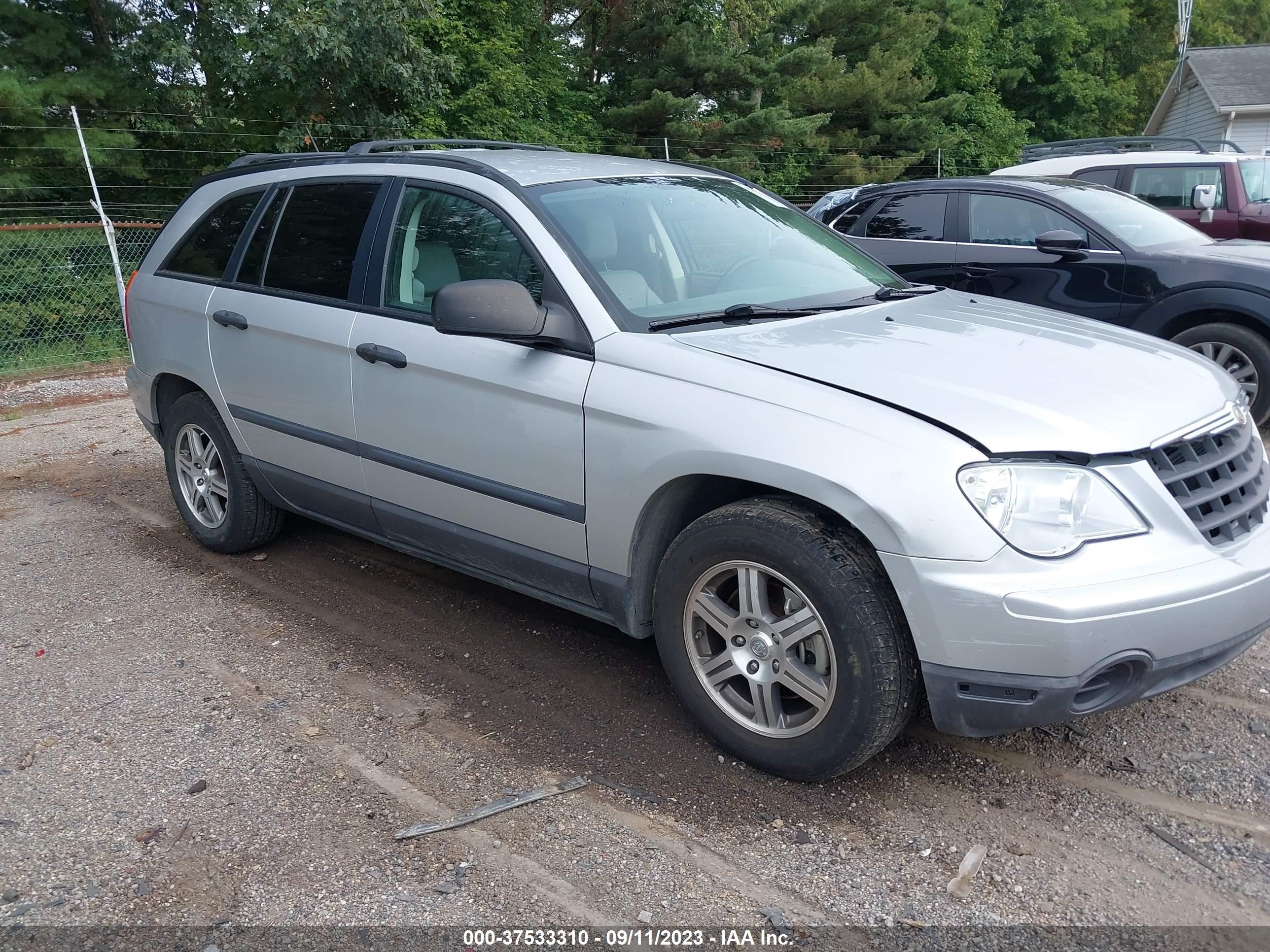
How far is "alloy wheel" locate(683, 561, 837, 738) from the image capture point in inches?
116

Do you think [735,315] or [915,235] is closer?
[735,315]

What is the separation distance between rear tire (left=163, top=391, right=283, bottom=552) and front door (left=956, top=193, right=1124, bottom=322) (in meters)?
5.40

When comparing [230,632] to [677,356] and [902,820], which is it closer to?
[677,356]

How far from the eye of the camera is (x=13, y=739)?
3.53 m

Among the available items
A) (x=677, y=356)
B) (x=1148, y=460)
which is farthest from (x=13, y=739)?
(x=1148, y=460)

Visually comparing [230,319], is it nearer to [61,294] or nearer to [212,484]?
[212,484]

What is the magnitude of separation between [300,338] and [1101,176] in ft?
29.0

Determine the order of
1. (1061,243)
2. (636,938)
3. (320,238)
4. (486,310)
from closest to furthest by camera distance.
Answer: (636,938) < (486,310) < (320,238) < (1061,243)

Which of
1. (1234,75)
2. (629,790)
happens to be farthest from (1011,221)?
(1234,75)

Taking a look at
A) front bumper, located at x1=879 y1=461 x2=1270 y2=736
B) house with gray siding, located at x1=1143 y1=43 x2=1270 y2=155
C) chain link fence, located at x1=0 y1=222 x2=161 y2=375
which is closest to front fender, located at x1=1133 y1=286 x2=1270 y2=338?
front bumper, located at x1=879 y1=461 x2=1270 y2=736

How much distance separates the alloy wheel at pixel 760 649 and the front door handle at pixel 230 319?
8.42 ft

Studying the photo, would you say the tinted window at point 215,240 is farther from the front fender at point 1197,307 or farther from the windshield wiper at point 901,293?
the front fender at point 1197,307

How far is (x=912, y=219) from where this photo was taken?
831 centimetres

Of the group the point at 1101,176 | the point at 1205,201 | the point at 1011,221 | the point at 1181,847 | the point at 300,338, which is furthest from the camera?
the point at 1101,176
